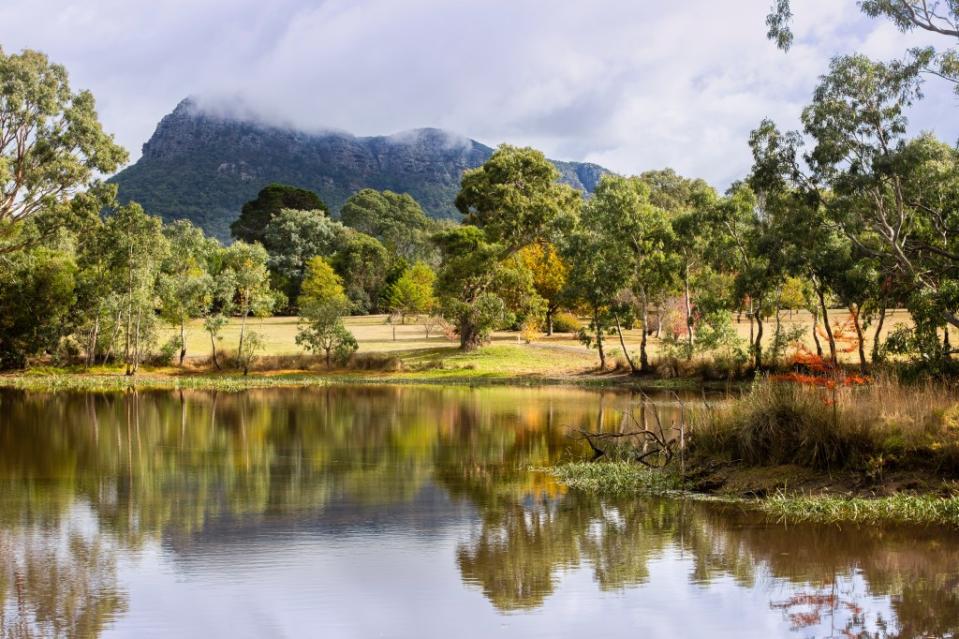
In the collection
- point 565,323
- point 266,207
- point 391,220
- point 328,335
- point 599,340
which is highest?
point 266,207

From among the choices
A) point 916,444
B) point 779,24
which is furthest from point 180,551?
point 779,24

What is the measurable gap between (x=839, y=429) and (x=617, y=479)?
448 cm

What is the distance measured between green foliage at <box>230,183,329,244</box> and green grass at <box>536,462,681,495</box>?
122106 mm

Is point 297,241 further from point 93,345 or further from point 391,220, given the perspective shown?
point 93,345

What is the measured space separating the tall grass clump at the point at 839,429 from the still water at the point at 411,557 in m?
2.11

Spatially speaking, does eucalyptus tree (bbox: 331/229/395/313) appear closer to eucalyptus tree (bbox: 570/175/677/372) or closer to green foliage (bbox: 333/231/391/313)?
green foliage (bbox: 333/231/391/313)

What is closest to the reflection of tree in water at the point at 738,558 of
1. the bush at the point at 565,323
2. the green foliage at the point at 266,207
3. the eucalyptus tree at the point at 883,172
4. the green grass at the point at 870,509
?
the green grass at the point at 870,509

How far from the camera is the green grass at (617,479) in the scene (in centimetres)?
1936

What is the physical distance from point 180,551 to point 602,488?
28.1ft

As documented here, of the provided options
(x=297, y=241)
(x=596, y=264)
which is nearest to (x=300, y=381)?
(x=596, y=264)

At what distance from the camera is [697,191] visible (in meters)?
52.1

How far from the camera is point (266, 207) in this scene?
141500 millimetres

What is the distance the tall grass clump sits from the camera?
16.8 m

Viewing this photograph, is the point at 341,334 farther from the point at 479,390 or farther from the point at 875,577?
the point at 875,577
